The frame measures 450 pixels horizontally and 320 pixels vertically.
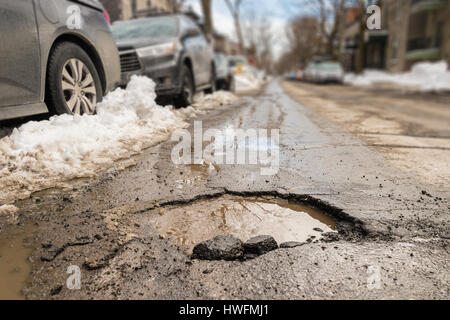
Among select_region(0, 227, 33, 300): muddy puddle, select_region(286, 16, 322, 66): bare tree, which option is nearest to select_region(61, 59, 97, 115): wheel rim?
select_region(0, 227, 33, 300): muddy puddle

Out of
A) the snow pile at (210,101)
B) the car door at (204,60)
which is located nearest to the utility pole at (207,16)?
the car door at (204,60)

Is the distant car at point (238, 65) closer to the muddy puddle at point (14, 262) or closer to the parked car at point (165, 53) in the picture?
the parked car at point (165, 53)

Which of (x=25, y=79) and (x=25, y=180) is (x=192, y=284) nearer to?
(x=25, y=180)

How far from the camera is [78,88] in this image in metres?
3.81

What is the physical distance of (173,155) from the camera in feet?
11.7

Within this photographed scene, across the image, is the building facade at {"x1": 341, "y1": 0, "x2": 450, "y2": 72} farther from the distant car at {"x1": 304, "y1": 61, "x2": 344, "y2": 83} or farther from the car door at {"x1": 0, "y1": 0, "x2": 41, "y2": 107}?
the car door at {"x1": 0, "y1": 0, "x2": 41, "y2": 107}

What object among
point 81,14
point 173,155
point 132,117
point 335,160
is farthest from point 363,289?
point 81,14

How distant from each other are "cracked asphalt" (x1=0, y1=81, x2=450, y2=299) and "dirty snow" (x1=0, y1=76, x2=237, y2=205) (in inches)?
7.8

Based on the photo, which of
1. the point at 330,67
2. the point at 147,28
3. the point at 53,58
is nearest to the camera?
the point at 53,58

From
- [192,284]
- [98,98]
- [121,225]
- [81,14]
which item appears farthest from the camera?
[98,98]

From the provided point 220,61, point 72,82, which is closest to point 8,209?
point 72,82

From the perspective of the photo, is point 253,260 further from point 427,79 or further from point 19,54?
point 427,79

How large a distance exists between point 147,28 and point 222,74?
4912mm

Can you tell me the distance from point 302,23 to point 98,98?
58206mm
